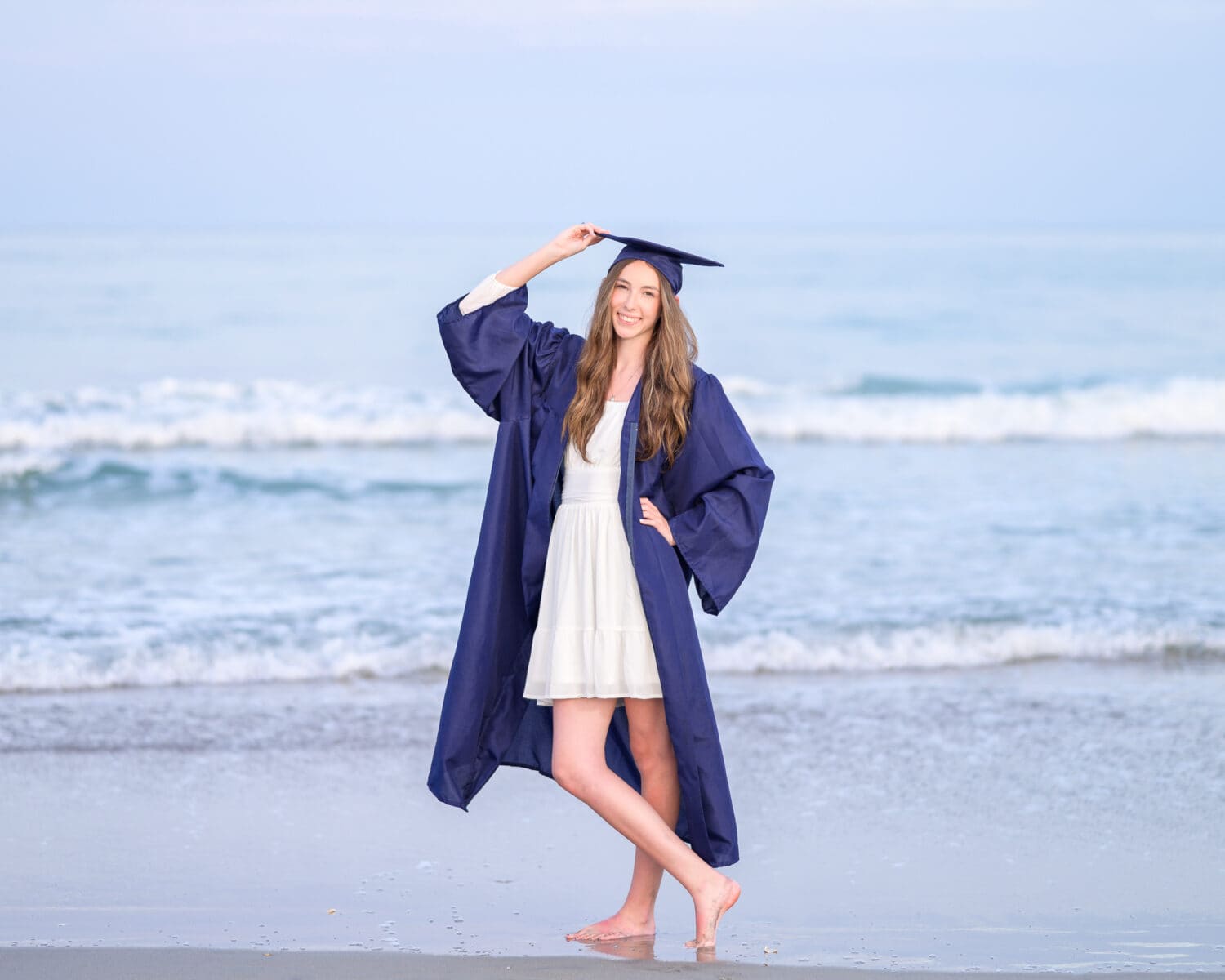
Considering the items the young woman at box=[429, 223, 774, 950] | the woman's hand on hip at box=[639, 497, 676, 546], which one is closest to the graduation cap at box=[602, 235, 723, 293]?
the young woman at box=[429, 223, 774, 950]

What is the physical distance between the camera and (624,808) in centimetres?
339

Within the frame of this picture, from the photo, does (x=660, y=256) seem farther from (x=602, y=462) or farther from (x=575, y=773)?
(x=575, y=773)

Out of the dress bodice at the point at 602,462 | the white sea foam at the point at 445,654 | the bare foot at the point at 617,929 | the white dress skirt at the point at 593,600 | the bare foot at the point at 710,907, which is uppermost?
the dress bodice at the point at 602,462

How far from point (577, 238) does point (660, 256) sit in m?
0.21

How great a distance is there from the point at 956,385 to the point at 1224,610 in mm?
9923

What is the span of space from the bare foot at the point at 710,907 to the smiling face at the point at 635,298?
130 cm

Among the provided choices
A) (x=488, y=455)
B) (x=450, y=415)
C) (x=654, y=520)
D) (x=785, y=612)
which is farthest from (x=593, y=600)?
(x=450, y=415)

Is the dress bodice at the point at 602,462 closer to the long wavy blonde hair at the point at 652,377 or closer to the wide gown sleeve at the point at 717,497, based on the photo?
the long wavy blonde hair at the point at 652,377

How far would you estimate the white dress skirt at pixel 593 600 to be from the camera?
340 centimetres

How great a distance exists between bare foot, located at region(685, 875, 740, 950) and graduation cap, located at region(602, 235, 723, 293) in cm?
139

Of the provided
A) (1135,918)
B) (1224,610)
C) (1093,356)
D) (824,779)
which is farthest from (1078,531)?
(1093,356)

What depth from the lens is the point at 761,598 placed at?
775 cm

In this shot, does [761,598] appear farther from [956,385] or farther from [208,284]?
[208,284]

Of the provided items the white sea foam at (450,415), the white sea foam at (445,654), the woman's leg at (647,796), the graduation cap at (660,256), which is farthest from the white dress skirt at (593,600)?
the white sea foam at (450,415)
